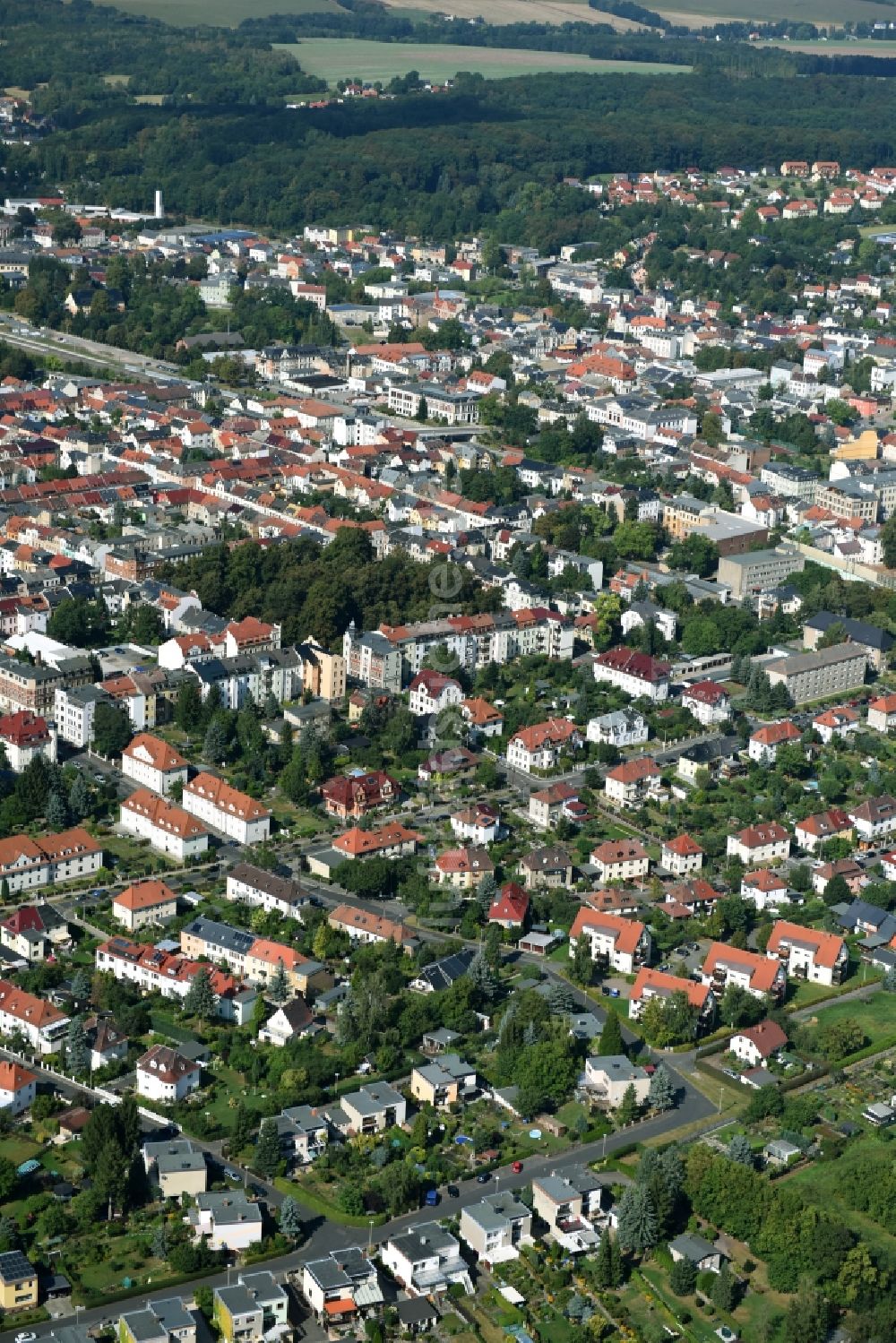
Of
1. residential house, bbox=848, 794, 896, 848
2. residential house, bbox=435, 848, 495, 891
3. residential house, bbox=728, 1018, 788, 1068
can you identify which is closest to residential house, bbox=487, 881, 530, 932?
residential house, bbox=435, 848, 495, 891

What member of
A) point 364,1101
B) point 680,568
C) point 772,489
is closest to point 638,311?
point 772,489

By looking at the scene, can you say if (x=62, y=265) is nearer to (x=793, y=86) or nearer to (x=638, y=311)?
(x=638, y=311)

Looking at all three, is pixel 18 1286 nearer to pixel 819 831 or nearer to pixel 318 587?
pixel 819 831

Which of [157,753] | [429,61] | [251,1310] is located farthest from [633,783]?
[429,61]

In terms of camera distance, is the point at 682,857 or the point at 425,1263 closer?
the point at 425,1263

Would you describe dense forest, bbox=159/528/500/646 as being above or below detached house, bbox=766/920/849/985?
above

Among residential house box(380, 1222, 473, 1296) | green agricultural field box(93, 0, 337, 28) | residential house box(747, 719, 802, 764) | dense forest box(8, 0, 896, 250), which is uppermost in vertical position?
green agricultural field box(93, 0, 337, 28)

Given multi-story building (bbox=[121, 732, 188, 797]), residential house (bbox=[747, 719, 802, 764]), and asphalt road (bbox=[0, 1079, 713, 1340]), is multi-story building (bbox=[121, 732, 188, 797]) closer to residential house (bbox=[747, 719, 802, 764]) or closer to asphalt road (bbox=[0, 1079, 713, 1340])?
residential house (bbox=[747, 719, 802, 764])

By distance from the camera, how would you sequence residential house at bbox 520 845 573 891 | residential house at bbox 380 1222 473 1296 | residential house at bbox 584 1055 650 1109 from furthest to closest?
residential house at bbox 520 845 573 891
residential house at bbox 584 1055 650 1109
residential house at bbox 380 1222 473 1296
